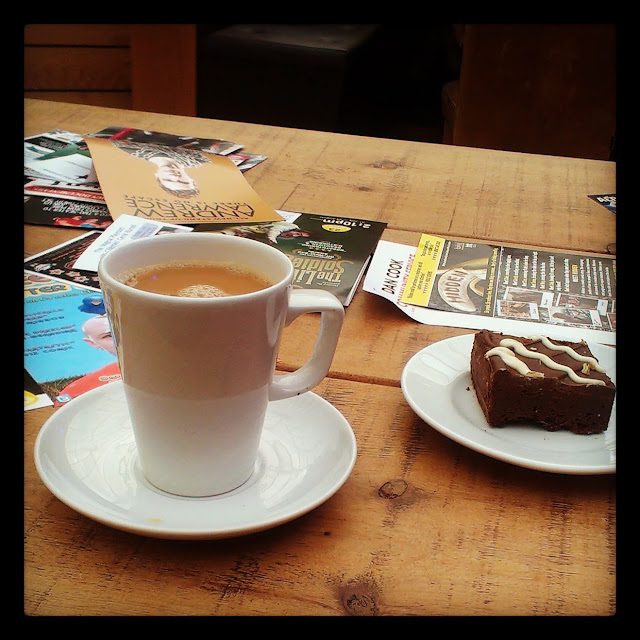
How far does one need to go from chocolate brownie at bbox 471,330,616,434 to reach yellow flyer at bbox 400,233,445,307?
0.21 metres

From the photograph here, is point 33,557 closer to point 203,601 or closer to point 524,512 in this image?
point 203,601

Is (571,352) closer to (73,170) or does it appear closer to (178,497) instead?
(178,497)

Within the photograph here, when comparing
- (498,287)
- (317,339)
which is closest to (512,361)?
(317,339)

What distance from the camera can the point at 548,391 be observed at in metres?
0.52

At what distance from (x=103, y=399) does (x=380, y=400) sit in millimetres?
194

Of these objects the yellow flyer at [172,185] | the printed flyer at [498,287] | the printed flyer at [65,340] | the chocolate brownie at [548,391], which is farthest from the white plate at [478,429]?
the yellow flyer at [172,185]

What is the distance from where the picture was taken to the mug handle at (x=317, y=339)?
454 millimetres

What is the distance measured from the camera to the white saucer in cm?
40

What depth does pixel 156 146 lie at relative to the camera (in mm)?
1072

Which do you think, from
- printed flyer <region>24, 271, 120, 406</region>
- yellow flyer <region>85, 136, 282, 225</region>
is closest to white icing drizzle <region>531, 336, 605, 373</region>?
printed flyer <region>24, 271, 120, 406</region>

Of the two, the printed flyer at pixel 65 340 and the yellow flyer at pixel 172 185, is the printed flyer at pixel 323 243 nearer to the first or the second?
the yellow flyer at pixel 172 185

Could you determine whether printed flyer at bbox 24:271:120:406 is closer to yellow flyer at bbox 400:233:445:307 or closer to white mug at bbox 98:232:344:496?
white mug at bbox 98:232:344:496
